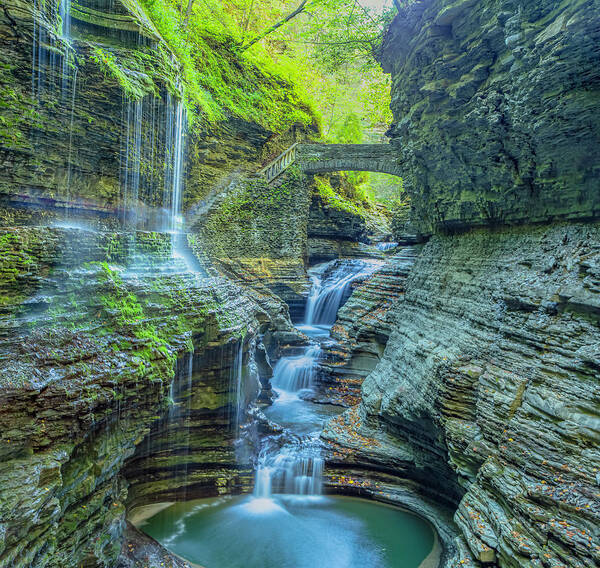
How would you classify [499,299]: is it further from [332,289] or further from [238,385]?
[332,289]

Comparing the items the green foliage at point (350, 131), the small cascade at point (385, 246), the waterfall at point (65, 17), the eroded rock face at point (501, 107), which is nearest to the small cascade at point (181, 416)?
the eroded rock face at point (501, 107)

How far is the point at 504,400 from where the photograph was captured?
6.05 meters

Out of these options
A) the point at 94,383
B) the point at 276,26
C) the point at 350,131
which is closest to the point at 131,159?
the point at 94,383

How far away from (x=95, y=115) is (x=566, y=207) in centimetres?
1026

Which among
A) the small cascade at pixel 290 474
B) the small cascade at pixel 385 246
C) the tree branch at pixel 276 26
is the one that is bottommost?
the small cascade at pixel 290 474

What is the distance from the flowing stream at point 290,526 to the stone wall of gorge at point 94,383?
0.66 meters

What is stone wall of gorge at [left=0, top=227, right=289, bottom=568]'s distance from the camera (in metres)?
4.65

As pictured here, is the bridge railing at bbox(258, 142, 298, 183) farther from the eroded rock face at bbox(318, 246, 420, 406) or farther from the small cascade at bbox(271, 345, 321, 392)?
the small cascade at bbox(271, 345, 321, 392)

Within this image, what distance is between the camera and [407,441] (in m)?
8.78

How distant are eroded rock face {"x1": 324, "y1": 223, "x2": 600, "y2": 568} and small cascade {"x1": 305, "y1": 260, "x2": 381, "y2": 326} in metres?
9.68

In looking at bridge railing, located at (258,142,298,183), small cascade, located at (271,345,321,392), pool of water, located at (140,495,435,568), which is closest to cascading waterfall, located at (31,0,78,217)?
pool of water, located at (140,495,435,568)

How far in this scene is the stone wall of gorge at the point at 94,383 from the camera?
15.3 ft

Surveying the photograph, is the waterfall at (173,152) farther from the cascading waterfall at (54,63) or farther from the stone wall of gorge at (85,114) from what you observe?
the cascading waterfall at (54,63)

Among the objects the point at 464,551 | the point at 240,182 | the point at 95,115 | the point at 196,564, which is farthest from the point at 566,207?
the point at 240,182
